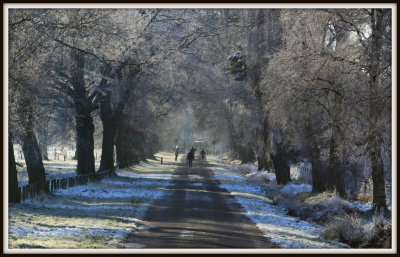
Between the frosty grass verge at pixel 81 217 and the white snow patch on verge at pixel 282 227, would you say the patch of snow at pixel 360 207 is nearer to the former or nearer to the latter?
the white snow patch on verge at pixel 282 227

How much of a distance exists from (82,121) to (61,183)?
676cm

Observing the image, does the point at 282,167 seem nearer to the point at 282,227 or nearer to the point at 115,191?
the point at 115,191

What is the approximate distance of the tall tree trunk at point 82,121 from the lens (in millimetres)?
31166

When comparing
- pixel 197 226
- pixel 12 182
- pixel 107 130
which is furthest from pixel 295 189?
pixel 107 130

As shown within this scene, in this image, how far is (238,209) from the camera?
911 inches

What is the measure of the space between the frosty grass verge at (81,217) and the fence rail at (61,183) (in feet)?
1.01

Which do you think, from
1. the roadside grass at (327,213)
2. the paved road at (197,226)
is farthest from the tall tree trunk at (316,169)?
the paved road at (197,226)

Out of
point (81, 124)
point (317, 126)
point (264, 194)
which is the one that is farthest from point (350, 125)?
point (81, 124)

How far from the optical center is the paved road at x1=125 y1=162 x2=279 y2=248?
1441 cm

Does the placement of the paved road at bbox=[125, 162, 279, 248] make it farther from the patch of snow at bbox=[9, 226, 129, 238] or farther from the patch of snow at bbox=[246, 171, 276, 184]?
the patch of snow at bbox=[246, 171, 276, 184]

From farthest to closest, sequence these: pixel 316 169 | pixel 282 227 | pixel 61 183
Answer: pixel 61 183 → pixel 316 169 → pixel 282 227

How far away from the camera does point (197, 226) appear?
17.7 m

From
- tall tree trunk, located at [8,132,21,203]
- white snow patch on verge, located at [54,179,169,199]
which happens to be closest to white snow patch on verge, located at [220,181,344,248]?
white snow patch on verge, located at [54,179,169,199]

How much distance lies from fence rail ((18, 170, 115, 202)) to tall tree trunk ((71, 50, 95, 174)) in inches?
36.4
